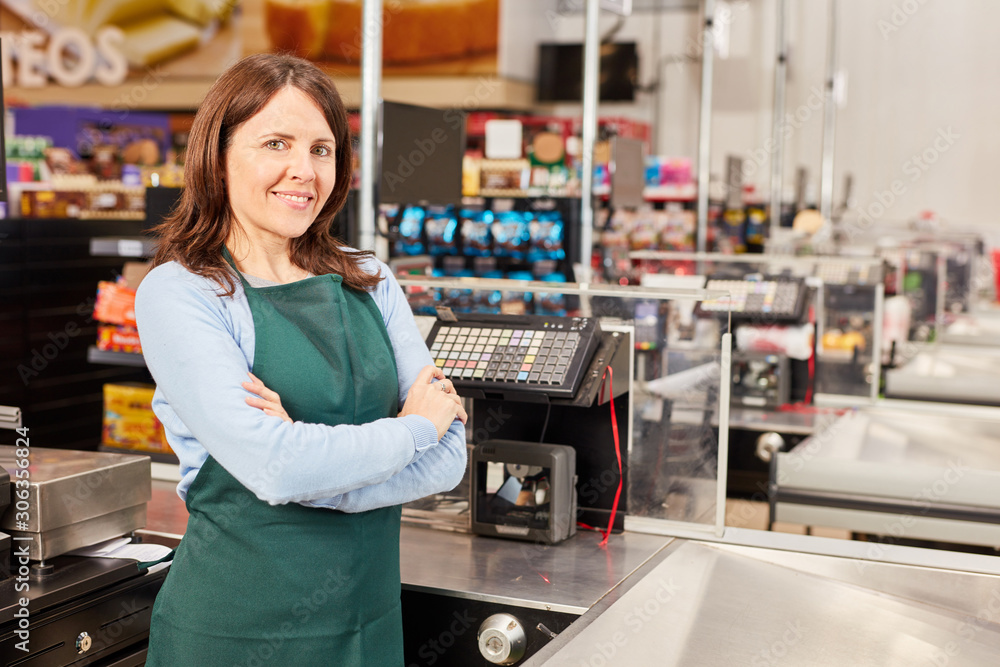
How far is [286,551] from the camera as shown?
1.52 m

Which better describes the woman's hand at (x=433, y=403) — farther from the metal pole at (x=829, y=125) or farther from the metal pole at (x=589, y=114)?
the metal pole at (x=829, y=125)

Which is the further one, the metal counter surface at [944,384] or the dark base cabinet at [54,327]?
the dark base cabinet at [54,327]

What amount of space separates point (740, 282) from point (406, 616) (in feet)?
10.3

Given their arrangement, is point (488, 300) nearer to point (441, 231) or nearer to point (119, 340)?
point (119, 340)

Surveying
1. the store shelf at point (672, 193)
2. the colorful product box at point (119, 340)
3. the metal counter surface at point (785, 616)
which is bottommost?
the metal counter surface at point (785, 616)

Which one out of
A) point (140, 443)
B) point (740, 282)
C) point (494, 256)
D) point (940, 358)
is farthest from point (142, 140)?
point (940, 358)

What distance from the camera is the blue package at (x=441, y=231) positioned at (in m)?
6.79

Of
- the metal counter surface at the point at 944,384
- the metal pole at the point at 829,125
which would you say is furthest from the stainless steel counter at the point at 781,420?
the metal pole at the point at 829,125

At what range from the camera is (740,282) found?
4848 mm

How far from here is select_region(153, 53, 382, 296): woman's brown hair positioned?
1.53m

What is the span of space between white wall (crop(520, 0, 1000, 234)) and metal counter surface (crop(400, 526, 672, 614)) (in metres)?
11.4

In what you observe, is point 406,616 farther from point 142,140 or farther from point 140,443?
point 142,140

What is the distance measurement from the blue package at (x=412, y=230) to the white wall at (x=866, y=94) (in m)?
6.87

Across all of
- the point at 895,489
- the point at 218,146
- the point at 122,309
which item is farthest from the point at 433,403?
the point at 122,309
